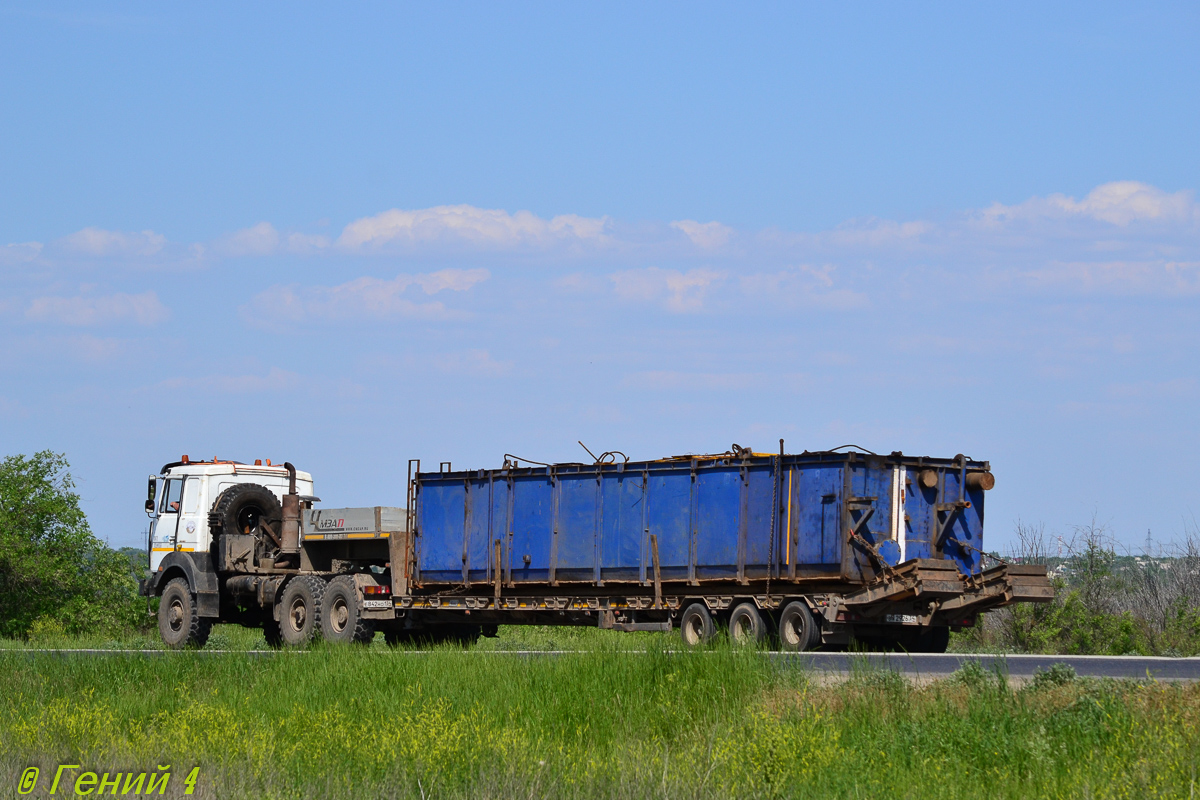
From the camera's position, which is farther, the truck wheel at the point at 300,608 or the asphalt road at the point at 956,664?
the truck wheel at the point at 300,608

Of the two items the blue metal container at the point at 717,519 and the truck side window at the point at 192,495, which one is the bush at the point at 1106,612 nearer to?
the blue metal container at the point at 717,519

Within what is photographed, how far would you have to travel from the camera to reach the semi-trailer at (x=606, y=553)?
2008 cm

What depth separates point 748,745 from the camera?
35.1ft

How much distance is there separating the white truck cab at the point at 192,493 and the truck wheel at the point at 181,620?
0.69 metres

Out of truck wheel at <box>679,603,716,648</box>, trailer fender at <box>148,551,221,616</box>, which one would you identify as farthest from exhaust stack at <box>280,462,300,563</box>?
truck wheel at <box>679,603,716,648</box>

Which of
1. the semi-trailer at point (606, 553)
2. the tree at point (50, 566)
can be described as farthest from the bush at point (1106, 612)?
the tree at point (50, 566)

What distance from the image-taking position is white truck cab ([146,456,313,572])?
26.2 m

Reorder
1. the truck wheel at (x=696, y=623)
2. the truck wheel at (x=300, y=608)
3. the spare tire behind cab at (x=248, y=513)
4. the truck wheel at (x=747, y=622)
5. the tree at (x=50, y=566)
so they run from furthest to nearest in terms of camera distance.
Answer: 1. the tree at (x=50, y=566)
2. the spare tire behind cab at (x=248, y=513)
3. the truck wheel at (x=300, y=608)
4. the truck wheel at (x=696, y=623)
5. the truck wheel at (x=747, y=622)

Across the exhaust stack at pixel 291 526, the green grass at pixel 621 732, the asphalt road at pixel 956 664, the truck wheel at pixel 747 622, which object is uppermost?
the exhaust stack at pixel 291 526

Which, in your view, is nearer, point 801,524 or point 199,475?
point 801,524

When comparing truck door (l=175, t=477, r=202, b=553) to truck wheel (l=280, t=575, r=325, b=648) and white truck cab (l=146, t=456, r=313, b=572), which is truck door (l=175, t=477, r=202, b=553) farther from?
truck wheel (l=280, t=575, r=325, b=648)

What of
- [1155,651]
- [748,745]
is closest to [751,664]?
[748,745]

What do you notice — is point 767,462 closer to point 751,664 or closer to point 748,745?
point 751,664

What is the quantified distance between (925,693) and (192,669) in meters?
8.77
